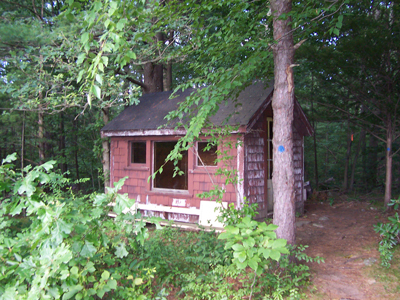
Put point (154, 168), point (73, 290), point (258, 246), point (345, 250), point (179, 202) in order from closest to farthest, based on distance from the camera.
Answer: point (73, 290) < point (258, 246) < point (345, 250) < point (179, 202) < point (154, 168)

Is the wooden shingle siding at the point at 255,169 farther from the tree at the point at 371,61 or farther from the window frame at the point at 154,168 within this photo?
the tree at the point at 371,61

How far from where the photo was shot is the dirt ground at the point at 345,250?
3.96 m

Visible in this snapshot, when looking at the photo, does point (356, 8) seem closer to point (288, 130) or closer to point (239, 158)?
point (239, 158)

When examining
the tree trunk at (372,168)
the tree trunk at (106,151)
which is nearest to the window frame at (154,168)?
the tree trunk at (106,151)

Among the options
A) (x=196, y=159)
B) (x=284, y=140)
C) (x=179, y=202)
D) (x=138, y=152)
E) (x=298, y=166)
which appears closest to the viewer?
(x=284, y=140)

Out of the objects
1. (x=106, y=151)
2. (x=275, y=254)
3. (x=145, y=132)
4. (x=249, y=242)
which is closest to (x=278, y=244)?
(x=275, y=254)

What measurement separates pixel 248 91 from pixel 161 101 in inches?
119

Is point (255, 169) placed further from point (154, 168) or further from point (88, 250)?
point (88, 250)

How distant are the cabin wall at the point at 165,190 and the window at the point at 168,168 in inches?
5.6

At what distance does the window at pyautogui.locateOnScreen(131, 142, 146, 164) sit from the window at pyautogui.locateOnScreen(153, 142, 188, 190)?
1.64ft

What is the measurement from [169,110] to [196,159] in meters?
1.88

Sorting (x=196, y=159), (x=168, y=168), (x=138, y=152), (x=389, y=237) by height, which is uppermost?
(x=138, y=152)

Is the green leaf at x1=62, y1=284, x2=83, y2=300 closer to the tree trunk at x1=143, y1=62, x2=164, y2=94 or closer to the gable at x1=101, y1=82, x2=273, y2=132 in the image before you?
the gable at x1=101, y1=82, x2=273, y2=132

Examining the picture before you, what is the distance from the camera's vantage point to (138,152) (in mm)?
Answer: 8750
